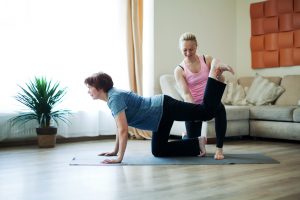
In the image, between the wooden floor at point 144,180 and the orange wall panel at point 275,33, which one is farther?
the orange wall panel at point 275,33

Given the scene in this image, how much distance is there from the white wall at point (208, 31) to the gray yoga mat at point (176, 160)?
2.06 m

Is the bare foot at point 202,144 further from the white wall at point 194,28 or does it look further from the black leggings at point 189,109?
the white wall at point 194,28

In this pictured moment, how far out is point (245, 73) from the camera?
6387 mm

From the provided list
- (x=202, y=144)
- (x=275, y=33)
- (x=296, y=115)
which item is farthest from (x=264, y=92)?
(x=202, y=144)

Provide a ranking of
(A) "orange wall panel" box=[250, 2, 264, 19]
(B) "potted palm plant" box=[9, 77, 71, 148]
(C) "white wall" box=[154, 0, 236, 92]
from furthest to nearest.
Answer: (A) "orange wall panel" box=[250, 2, 264, 19]
(C) "white wall" box=[154, 0, 236, 92]
(B) "potted palm plant" box=[9, 77, 71, 148]

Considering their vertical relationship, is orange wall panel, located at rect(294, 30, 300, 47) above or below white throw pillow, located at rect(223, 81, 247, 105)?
above

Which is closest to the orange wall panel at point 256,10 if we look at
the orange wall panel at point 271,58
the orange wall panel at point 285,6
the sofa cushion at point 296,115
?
the orange wall panel at point 285,6

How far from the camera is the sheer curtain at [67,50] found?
455 centimetres

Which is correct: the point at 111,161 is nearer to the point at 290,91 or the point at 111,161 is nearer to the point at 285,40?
the point at 290,91

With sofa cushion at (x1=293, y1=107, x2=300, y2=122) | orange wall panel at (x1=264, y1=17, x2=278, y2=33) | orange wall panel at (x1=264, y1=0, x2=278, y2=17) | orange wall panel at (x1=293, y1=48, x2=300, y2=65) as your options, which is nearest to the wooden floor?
sofa cushion at (x1=293, y1=107, x2=300, y2=122)

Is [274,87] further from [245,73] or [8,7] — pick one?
[8,7]

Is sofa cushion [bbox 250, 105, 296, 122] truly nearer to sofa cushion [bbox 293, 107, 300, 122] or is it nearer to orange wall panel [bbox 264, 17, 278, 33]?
sofa cushion [bbox 293, 107, 300, 122]

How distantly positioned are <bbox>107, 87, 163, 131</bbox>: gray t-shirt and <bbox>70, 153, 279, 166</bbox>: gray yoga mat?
0.96 feet

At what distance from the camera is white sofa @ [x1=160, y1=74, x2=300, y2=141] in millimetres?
4609
